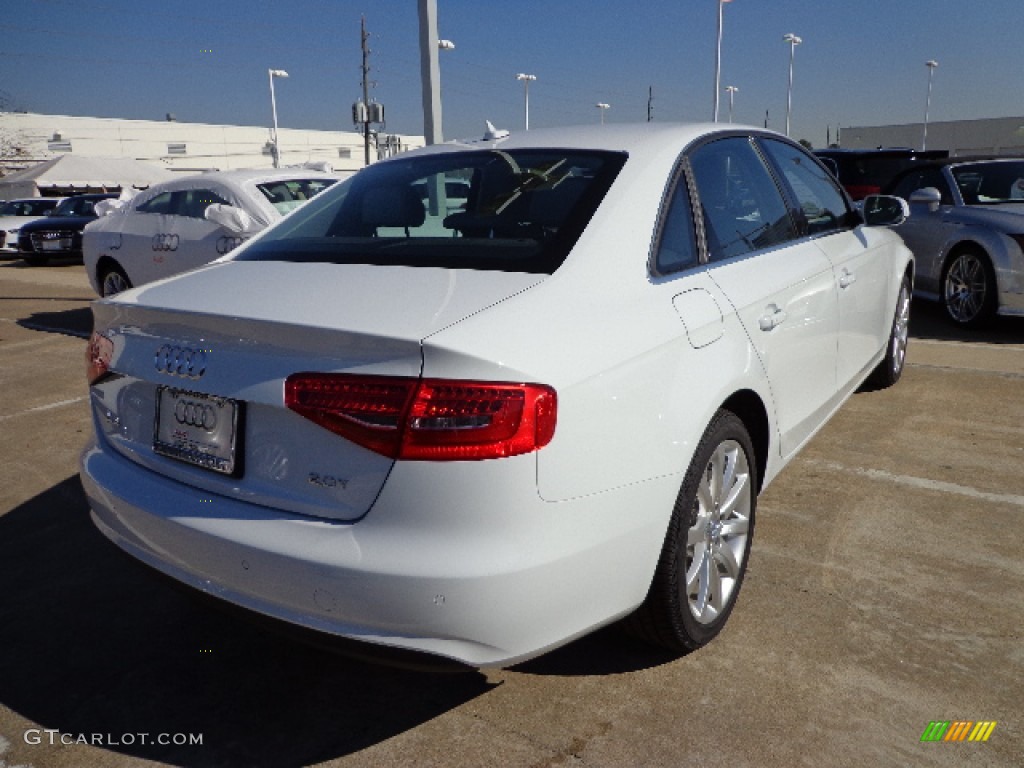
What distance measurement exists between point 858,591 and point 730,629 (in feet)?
1.78

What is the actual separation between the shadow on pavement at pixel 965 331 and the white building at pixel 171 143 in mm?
41579

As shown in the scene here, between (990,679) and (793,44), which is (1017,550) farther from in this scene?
(793,44)

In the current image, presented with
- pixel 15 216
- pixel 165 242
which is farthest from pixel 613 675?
pixel 15 216

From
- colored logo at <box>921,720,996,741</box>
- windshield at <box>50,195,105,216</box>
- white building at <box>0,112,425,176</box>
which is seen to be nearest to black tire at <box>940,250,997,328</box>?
colored logo at <box>921,720,996,741</box>

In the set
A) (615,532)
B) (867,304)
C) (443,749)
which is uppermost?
(867,304)

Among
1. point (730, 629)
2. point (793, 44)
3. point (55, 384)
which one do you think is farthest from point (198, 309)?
point (793, 44)

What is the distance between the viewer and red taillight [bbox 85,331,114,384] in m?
2.43

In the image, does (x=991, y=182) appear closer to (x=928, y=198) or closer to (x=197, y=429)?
(x=928, y=198)

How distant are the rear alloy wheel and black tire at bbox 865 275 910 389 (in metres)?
7.05

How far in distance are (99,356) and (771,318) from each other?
2.11 metres

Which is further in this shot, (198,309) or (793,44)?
(793,44)

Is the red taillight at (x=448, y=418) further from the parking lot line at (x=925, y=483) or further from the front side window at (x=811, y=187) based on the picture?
the parking lot line at (x=925, y=483)

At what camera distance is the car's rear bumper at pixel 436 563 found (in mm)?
1825

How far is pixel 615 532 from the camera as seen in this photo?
80.5 inches
